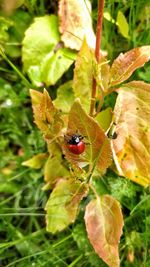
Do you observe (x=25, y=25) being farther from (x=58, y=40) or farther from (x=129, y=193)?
(x=129, y=193)

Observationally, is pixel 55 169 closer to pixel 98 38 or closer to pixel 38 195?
A: pixel 38 195

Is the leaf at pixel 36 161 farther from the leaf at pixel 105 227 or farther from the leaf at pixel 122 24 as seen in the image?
the leaf at pixel 122 24

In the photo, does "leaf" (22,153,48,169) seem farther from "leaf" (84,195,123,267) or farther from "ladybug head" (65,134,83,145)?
"ladybug head" (65,134,83,145)

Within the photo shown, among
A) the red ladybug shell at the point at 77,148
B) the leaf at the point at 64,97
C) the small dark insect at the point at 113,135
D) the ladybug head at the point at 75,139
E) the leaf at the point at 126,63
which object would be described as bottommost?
the leaf at the point at 64,97

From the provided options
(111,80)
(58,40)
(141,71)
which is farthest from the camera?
(58,40)

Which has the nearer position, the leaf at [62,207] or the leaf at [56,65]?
the leaf at [62,207]

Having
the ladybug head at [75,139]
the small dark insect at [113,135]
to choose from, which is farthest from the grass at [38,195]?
the ladybug head at [75,139]

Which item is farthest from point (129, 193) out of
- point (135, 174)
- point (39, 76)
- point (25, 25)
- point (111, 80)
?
point (25, 25)
